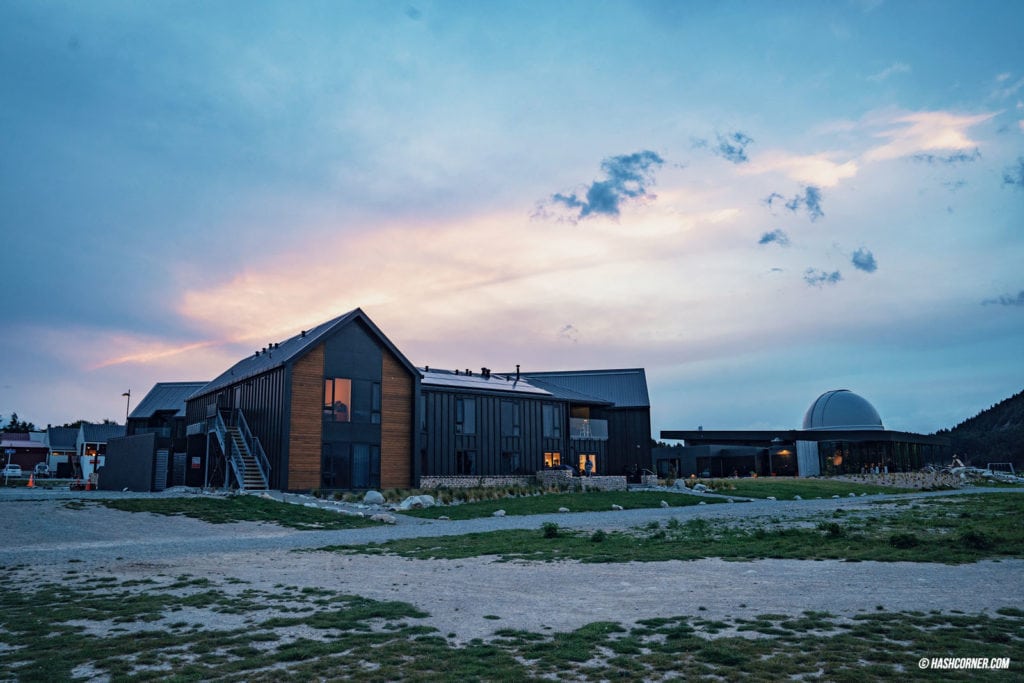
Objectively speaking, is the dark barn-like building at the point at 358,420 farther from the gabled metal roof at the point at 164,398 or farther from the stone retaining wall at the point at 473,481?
the gabled metal roof at the point at 164,398

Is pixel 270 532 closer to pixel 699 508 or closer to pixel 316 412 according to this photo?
pixel 316 412

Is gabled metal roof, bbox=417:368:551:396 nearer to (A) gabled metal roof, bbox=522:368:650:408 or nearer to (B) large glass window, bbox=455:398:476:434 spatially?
(B) large glass window, bbox=455:398:476:434

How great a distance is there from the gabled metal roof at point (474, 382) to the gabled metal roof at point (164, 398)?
35.1 metres

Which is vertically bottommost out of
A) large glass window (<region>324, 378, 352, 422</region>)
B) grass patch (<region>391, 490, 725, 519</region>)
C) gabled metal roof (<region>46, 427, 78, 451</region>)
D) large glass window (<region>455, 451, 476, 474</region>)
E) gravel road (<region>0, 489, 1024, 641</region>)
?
grass patch (<region>391, 490, 725, 519</region>)

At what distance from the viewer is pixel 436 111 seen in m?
26.0

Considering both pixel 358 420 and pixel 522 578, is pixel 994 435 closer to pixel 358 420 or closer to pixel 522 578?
pixel 358 420

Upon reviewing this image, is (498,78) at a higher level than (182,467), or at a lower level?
higher

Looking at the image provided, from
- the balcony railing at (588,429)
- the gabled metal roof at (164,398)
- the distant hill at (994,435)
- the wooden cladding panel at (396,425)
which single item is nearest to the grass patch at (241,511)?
the wooden cladding panel at (396,425)

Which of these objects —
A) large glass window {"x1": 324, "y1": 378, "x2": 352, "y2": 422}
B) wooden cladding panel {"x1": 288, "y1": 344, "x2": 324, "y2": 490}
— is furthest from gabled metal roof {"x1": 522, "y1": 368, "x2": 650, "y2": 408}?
wooden cladding panel {"x1": 288, "y1": 344, "x2": 324, "y2": 490}

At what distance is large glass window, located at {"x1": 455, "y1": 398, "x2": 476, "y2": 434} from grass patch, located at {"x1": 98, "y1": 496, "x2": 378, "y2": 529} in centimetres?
1807

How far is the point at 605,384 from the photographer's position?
61.5 meters

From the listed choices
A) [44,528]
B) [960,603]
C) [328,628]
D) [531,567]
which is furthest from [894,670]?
[44,528]

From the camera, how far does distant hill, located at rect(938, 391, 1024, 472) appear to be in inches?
4301

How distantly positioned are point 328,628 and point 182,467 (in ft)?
126
